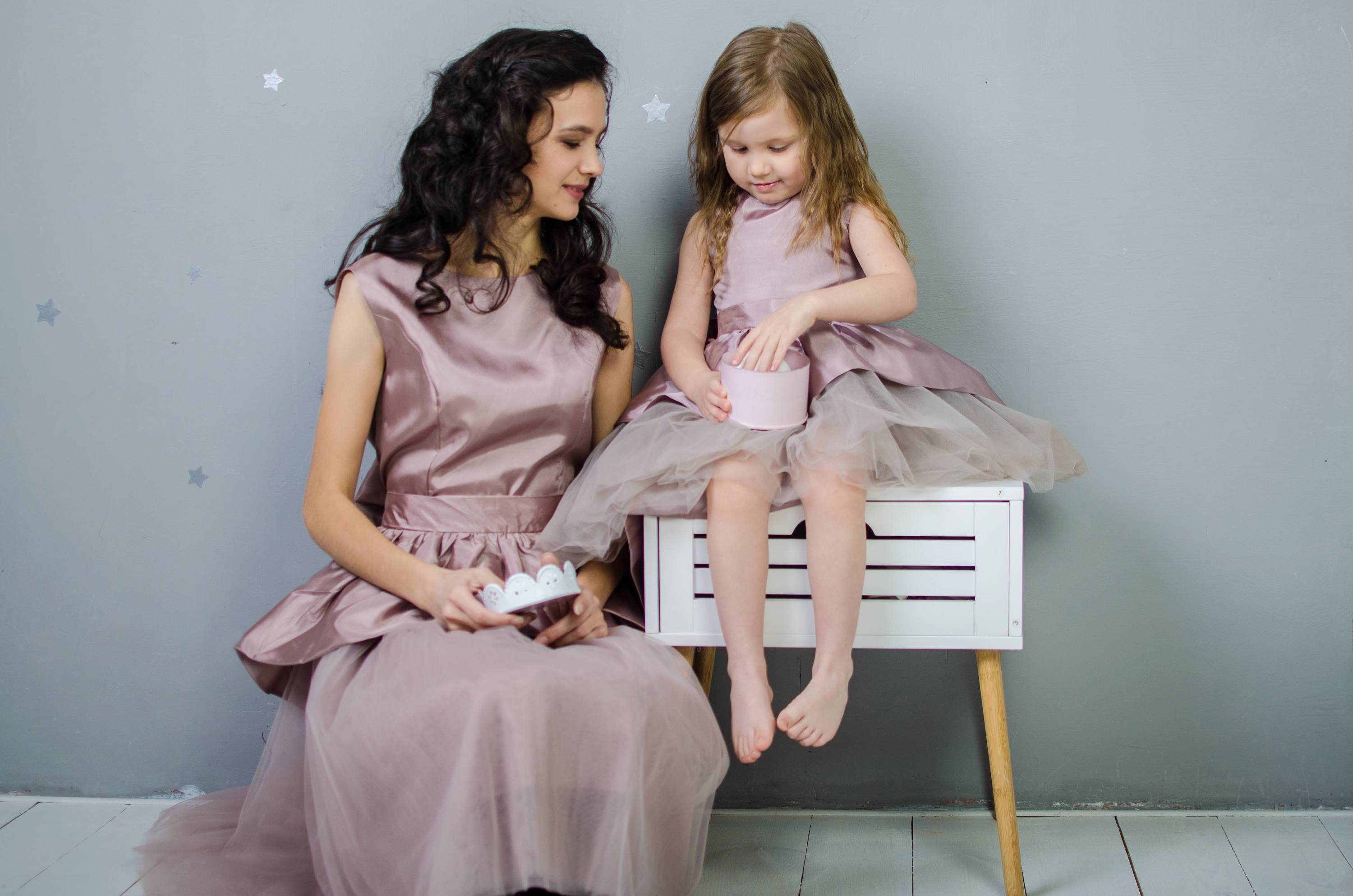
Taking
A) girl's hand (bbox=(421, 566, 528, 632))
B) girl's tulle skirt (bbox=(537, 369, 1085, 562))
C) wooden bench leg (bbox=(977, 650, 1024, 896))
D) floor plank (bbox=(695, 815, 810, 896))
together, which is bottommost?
floor plank (bbox=(695, 815, 810, 896))

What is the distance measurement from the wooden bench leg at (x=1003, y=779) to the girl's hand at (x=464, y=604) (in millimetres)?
592

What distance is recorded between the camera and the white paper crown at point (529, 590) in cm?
108

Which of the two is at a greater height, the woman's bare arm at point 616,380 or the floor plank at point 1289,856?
the woman's bare arm at point 616,380

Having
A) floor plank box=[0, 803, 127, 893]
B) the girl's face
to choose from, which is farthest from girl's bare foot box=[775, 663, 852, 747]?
floor plank box=[0, 803, 127, 893]

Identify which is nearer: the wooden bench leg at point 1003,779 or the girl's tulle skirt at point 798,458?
the girl's tulle skirt at point 798,458

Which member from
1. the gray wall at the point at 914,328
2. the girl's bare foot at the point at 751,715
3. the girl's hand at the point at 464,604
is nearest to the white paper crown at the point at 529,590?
the girl's hand at the point at 464,604

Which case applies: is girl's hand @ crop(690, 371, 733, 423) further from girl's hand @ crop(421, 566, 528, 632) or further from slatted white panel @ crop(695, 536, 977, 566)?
girl's hand @ crop(421, 566, 528, 632)

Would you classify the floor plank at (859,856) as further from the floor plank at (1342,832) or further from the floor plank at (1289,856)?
the floor plank at (1342,832)

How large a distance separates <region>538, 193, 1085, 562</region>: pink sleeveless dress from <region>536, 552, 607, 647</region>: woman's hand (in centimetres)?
6

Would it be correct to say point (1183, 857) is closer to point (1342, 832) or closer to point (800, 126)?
point (1342, 832)

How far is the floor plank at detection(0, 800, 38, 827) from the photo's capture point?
1588mm

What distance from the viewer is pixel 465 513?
1.27 meters

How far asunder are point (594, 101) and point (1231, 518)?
1.06 m

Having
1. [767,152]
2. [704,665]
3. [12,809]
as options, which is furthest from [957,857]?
[12,809]
